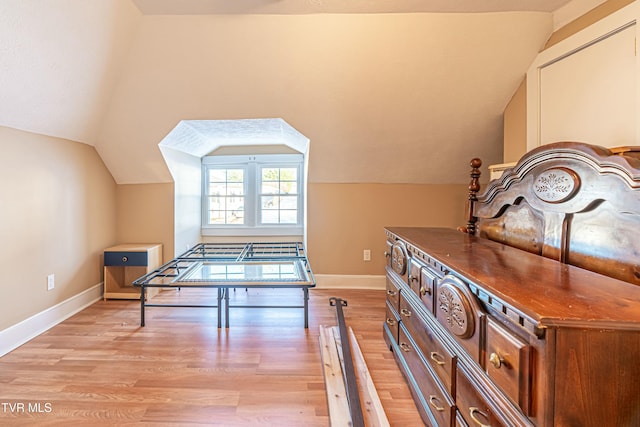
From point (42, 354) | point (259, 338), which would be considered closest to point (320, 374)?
point (259, 338)

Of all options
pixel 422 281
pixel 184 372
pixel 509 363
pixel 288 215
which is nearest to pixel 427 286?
pixel 422 281

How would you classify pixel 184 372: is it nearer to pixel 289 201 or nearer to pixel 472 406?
pixel 472 406

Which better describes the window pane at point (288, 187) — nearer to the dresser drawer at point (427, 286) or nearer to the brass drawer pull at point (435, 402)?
the dresser drawer at point (427, 286)

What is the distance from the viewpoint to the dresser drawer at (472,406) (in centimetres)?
93

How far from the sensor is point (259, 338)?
7.79 feet

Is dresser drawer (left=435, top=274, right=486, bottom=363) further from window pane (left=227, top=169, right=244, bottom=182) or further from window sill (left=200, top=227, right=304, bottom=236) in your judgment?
window pane (left=227, top=169, right=244, bottom=182)

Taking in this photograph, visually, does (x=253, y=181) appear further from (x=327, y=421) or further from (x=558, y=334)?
(x=558, y=334)

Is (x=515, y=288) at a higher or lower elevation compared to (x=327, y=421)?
higher

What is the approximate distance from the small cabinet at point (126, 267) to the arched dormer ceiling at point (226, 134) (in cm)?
123

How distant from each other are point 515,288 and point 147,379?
84.6 inches

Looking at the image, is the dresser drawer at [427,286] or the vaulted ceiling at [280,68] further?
the vaulted ceiling at [280,68]

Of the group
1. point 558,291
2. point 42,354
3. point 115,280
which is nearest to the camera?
point 558,291

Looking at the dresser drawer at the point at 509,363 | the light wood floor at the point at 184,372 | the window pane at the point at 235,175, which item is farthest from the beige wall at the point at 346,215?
A: the dresser drawer at the point at 509,363

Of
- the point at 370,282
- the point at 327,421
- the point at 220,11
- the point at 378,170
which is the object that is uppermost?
the point at 220,11
